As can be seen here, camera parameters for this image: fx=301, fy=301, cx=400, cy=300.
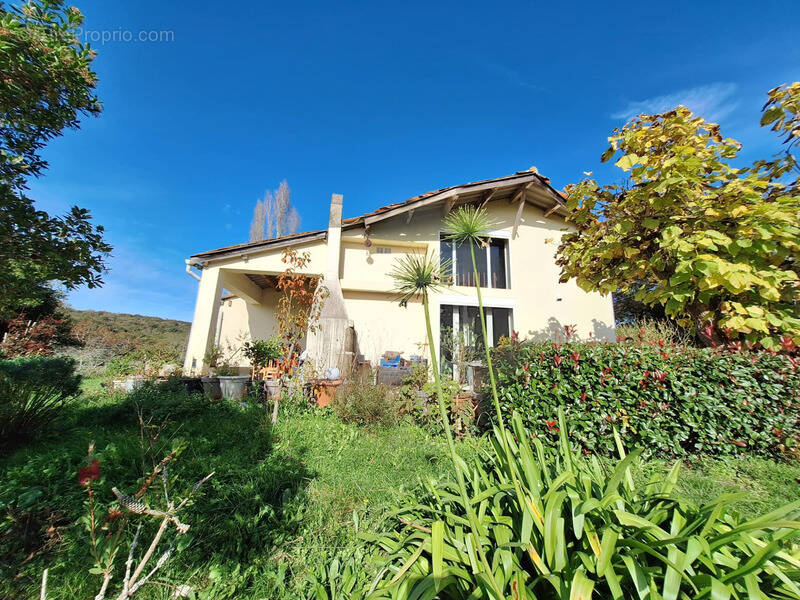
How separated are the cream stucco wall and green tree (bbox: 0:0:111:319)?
5599mm

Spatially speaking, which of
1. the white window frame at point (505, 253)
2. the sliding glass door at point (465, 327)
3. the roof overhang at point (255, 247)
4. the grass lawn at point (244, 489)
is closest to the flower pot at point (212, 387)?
the grass lawn at point (244, 489)

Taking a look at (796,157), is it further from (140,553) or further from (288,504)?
(140,553)

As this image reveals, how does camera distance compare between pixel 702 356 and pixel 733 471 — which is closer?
pixel 733 471

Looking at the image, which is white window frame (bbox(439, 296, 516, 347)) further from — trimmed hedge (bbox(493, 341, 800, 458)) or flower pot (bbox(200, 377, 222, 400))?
flower pot (bbox(200, 377, 222, 400))

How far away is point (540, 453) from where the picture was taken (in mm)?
2096

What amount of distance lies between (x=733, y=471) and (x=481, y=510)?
370 centimetres

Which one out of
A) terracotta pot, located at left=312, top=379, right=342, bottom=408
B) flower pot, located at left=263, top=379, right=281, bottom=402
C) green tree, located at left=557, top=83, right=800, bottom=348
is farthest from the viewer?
terracotta pot, located at left=312, top=379, right=342, bottom=408

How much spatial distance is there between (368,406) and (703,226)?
18.8ft

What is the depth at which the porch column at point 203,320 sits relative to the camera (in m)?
7.93

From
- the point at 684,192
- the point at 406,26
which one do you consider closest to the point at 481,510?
the point at 684,192

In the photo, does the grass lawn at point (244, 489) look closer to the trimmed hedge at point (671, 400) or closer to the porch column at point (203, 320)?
the trimmed hedge at point (671, 400)

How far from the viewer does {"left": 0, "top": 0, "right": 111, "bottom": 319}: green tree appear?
2.66 m

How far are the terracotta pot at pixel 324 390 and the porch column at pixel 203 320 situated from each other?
3758 mm

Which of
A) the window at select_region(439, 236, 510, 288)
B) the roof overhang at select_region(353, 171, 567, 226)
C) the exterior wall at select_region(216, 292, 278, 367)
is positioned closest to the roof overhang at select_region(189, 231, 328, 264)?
the roof overhang at select_region(353, 171, 567, 226)
